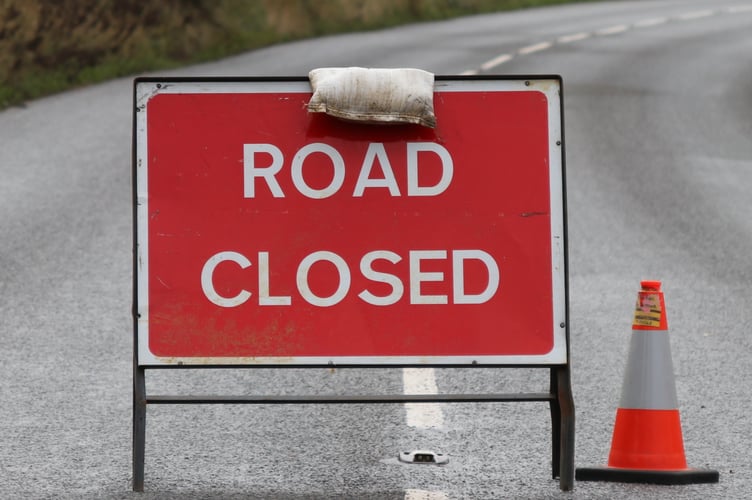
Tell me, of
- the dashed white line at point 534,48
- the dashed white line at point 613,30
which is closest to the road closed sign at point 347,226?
the dashed white line at point 534,48

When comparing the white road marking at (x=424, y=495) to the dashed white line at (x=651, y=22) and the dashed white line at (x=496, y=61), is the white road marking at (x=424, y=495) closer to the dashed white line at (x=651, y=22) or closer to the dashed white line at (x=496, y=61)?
the dashed white line at (x=496, y=61)

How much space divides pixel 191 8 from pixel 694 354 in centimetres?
1695

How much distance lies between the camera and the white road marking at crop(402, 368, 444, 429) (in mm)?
6106

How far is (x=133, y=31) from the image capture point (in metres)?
21.4

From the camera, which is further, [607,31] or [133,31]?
[607,31]

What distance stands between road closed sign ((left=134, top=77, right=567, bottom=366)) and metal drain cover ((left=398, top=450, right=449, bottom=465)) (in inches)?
19.0

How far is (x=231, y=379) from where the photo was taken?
7.02 m

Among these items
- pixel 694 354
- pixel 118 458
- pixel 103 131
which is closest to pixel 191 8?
pixel 103 131

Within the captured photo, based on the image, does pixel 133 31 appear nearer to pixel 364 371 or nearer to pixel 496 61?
pixel 496 61

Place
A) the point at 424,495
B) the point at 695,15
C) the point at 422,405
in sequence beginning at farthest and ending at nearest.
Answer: the point at 695,15, the point at 422,405, the point at 424,495

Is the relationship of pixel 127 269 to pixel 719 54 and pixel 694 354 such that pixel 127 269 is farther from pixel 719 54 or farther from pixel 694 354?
pixel 719 54

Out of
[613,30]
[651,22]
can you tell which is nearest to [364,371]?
[613,30]

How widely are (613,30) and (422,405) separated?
23.7 m

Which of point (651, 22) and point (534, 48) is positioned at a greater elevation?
point (651, 22)
